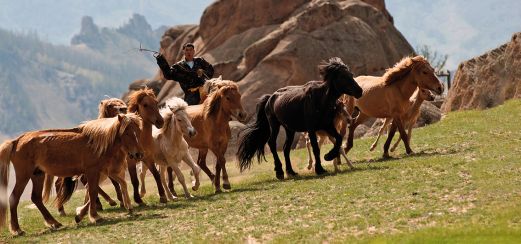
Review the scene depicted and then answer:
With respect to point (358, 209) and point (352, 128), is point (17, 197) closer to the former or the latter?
point (358, 209)

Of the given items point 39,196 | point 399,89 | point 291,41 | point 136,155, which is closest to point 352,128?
point 399,89

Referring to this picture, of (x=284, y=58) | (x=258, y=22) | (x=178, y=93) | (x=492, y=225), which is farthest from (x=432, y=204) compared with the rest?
(x=258, y=22)

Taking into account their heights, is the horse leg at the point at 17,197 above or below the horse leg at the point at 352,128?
below

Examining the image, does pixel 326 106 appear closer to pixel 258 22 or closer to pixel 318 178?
pixel 318 178

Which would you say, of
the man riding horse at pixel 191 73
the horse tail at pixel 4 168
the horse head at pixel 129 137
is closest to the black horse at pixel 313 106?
the man riding horse at pixel 191 73

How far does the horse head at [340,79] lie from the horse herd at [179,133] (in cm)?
2

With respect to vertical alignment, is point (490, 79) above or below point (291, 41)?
below

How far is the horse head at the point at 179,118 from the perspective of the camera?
20.4 metres

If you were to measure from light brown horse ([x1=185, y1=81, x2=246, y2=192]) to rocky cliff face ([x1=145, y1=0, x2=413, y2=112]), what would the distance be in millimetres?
34111

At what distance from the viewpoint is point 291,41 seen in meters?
58.3

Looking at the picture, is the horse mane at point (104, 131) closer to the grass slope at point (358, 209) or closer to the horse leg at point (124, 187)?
the horse leg at point (124, 187)

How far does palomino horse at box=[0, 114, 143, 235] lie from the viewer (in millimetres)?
17172

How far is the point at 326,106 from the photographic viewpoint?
21453mm

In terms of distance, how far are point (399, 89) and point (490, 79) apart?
17300mm
